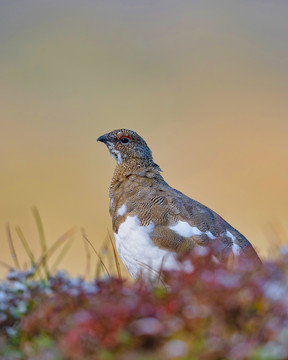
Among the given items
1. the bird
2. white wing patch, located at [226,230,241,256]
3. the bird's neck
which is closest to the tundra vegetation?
the bird

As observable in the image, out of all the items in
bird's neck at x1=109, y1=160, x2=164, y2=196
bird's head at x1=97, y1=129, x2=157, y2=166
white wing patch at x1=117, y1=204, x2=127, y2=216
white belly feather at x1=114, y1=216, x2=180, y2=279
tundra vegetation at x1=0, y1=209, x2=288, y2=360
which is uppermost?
bird's head at x1=97, y1=129, x2=157, y2=166

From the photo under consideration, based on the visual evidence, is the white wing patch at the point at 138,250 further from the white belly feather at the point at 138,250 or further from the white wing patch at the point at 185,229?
the white wing patch at the point at 185,229

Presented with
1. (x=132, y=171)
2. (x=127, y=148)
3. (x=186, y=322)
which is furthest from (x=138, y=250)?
(x=186, y=322)

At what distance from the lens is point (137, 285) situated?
270 centimetres

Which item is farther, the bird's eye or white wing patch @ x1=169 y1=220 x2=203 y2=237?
the bird's eye

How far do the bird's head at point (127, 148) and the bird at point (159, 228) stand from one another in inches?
14.8

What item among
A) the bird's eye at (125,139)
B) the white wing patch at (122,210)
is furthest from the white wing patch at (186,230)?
the bird's eye at (125,139)

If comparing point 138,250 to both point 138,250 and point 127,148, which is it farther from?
point 127,148

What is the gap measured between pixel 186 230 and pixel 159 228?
0.71ft

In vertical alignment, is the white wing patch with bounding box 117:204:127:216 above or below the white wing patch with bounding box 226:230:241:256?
above

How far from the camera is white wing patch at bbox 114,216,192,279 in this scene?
4102 mm

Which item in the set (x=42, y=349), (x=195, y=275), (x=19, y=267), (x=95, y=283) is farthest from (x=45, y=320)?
(x=19, y=267)

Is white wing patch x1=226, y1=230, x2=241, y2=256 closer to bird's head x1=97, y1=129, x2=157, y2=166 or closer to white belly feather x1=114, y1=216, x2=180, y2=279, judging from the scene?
white belly feather x1=114, y1=216, x2=180, y2=279

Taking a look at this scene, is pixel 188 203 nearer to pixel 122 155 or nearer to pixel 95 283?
pixel 122 155
